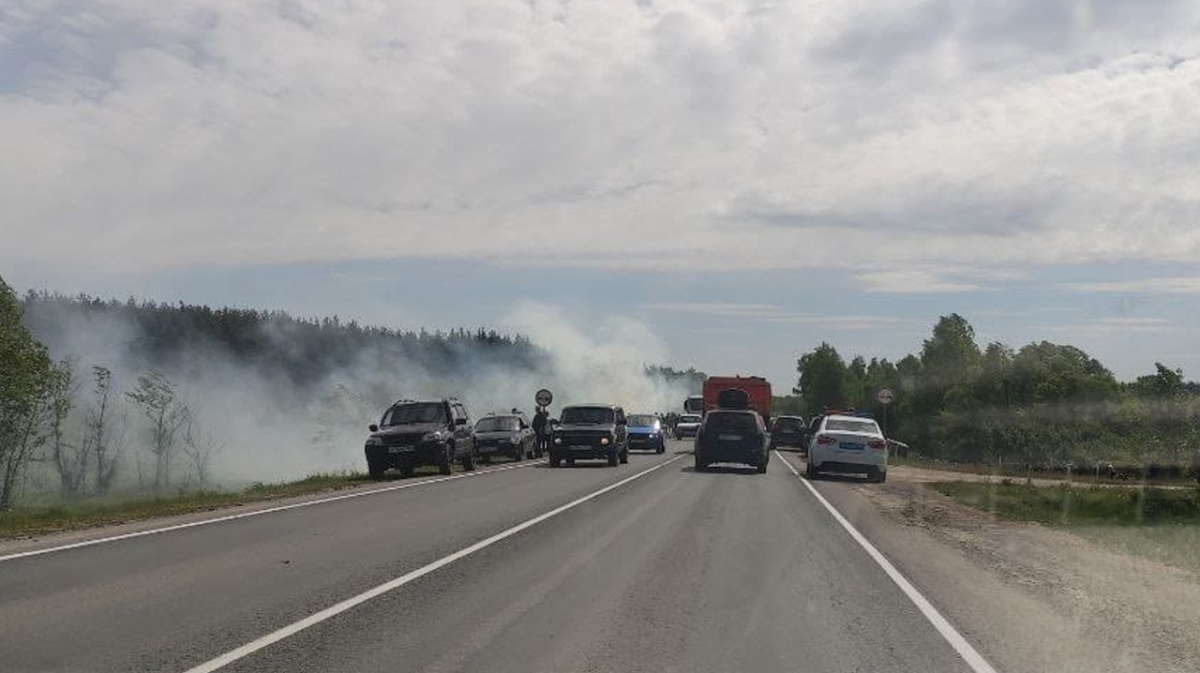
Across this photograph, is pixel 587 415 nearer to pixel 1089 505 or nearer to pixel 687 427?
pixel 1089 505

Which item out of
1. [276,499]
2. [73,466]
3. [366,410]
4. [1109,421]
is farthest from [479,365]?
[276,499]

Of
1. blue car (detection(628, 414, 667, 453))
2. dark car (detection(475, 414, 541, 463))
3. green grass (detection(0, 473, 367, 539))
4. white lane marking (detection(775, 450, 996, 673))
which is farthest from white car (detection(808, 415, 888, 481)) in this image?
blue car (detection(628, 414, 667, 453))

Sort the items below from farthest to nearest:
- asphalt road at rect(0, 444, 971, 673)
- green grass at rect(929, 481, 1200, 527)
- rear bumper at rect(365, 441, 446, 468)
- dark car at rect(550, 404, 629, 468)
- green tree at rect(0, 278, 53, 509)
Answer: green tree at rect(0, 278, 53, 509), dark car at rect(550, 404, 629, 468), rear bumper at rect(365, 441, 446, 468), green grass at rect(929, 481, 1200, 527), asphalt road at rect(0, 444, 971, 673)

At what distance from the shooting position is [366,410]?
119125 mm

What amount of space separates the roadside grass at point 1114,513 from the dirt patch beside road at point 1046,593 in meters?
0.56

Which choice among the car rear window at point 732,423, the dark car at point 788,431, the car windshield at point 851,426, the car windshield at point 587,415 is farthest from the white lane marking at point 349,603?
the dark car at point 788,431

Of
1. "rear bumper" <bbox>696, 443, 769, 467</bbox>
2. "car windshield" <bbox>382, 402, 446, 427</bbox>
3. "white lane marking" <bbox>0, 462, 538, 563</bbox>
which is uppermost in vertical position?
"car windshield" <bbox>382, 402, 446, 427</bbox>

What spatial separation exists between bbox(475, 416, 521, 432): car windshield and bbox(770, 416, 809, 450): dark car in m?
19.1

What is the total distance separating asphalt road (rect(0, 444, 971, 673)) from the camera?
292 inches

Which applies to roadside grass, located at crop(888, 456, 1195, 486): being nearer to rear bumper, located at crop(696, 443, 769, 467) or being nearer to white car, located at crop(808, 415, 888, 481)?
white car, located at crop(808, 415, 888, 481)

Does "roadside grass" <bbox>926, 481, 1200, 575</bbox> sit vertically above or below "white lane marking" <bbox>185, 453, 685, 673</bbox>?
above

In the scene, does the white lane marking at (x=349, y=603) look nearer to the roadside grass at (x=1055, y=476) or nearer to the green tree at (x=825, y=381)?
the roadside grass at (x=1055, y=476)

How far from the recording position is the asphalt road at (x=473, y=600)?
7410 mm

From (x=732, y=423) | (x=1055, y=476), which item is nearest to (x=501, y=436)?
(x=732, y=423)
